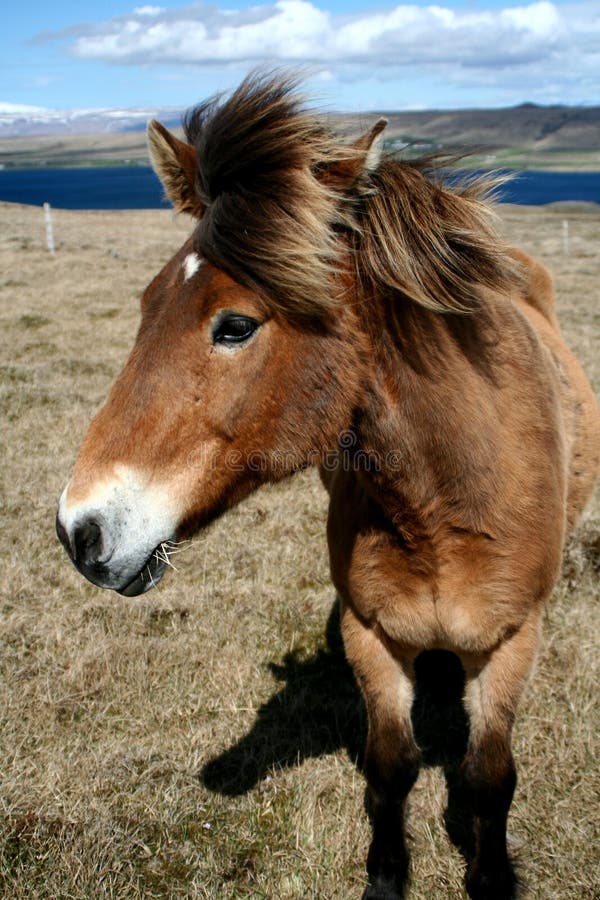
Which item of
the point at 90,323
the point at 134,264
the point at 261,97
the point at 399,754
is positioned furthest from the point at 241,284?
the point at 134,264

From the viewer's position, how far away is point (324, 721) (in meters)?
3.93

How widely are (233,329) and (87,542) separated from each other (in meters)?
0.79

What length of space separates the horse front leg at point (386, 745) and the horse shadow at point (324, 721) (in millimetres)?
502

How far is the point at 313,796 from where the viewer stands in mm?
3328

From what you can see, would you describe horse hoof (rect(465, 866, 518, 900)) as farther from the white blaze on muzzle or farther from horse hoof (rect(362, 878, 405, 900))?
the white blaze on muzzle

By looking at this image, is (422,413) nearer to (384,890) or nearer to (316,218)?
(316,218)

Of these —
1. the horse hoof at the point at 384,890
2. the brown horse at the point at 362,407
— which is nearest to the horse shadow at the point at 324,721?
the horse hoof at the point at 384,890

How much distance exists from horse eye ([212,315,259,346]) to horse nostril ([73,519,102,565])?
2.23ft

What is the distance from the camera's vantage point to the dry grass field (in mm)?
2969

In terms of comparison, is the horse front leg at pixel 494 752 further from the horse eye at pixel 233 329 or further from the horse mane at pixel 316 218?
the horse eye at pixel 233 329

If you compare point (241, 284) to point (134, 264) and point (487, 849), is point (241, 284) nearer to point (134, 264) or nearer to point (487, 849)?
point (487, 849)

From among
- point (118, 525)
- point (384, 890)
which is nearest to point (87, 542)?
point (118, 525)

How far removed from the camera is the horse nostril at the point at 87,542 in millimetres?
1971

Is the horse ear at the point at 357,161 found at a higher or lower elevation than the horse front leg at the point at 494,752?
higher
